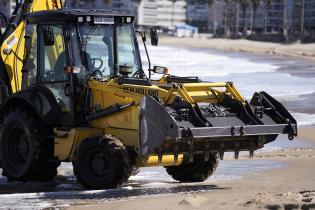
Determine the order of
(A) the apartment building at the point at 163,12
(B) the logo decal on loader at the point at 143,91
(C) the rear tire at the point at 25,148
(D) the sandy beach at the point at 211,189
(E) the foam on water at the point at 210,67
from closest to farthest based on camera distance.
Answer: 1. (D) the sandy beach at the point at 211,189
2. (B) the logo decal on loader at the point at 143,91
3. (C) the rear tire at the point at 25,148
4. (E) the foam on water at the point at 210,67
5. (A) the apartment building at the point at 163,12

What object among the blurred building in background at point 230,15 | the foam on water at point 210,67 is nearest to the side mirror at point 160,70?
the foam on water at point 210,67

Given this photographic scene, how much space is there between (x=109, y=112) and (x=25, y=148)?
58.6 inches

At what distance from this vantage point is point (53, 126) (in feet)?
36.7

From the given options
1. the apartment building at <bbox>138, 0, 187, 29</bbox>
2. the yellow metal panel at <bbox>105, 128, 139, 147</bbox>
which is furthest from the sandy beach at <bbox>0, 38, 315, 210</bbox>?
the apartment building at <bbox>138, 0, 187, 29</bbox>

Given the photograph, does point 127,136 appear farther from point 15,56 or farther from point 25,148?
point 15,56

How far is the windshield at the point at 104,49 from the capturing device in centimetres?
1098

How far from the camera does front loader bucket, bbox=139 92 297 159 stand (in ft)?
32.5

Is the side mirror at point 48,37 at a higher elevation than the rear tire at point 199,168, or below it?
higher

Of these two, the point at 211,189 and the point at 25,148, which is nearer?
the point at 211,189

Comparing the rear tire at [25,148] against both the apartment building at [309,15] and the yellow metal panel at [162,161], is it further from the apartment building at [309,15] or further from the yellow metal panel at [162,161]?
the apartment building at [309,15]

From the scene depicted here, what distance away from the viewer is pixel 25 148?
37.5 feet

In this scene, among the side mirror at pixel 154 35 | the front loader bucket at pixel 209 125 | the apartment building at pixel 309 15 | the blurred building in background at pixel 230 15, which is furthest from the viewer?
the blurred building in background at pixel 230 15

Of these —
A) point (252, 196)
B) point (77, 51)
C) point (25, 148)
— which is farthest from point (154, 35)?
point (252, 196)

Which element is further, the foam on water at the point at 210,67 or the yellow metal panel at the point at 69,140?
the foam on water at the point at 210,67
